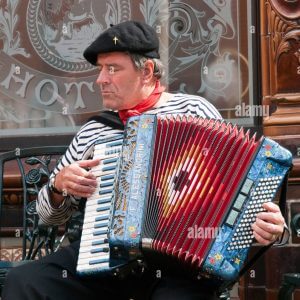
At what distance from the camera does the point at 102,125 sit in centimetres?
496

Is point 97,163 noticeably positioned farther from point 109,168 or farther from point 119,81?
point 119,81

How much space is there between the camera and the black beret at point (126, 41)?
194 inches

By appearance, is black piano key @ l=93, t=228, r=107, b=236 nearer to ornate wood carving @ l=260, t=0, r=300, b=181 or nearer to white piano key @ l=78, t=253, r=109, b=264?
white piano key @ l=78, t=253, r=109, b=264

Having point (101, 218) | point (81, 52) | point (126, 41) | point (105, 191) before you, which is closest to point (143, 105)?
point (126, 41)

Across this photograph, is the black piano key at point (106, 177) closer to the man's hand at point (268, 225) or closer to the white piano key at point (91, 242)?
the white piano key at point (91, 242)

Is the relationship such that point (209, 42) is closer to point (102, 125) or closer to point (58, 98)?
point (58, 98)

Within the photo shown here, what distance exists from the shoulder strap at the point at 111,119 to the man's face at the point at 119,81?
0.11ft

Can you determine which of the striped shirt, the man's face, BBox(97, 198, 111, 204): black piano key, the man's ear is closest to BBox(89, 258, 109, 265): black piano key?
BBox(97, 198, 111, 204): black piano key

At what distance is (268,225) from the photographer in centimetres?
432

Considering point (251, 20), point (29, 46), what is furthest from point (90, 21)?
point (251, 20)

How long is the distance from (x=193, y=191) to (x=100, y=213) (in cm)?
39

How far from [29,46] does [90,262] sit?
2.42 meters

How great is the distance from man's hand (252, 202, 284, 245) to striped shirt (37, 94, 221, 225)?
0.67 meters

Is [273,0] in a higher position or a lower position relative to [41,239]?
higher
